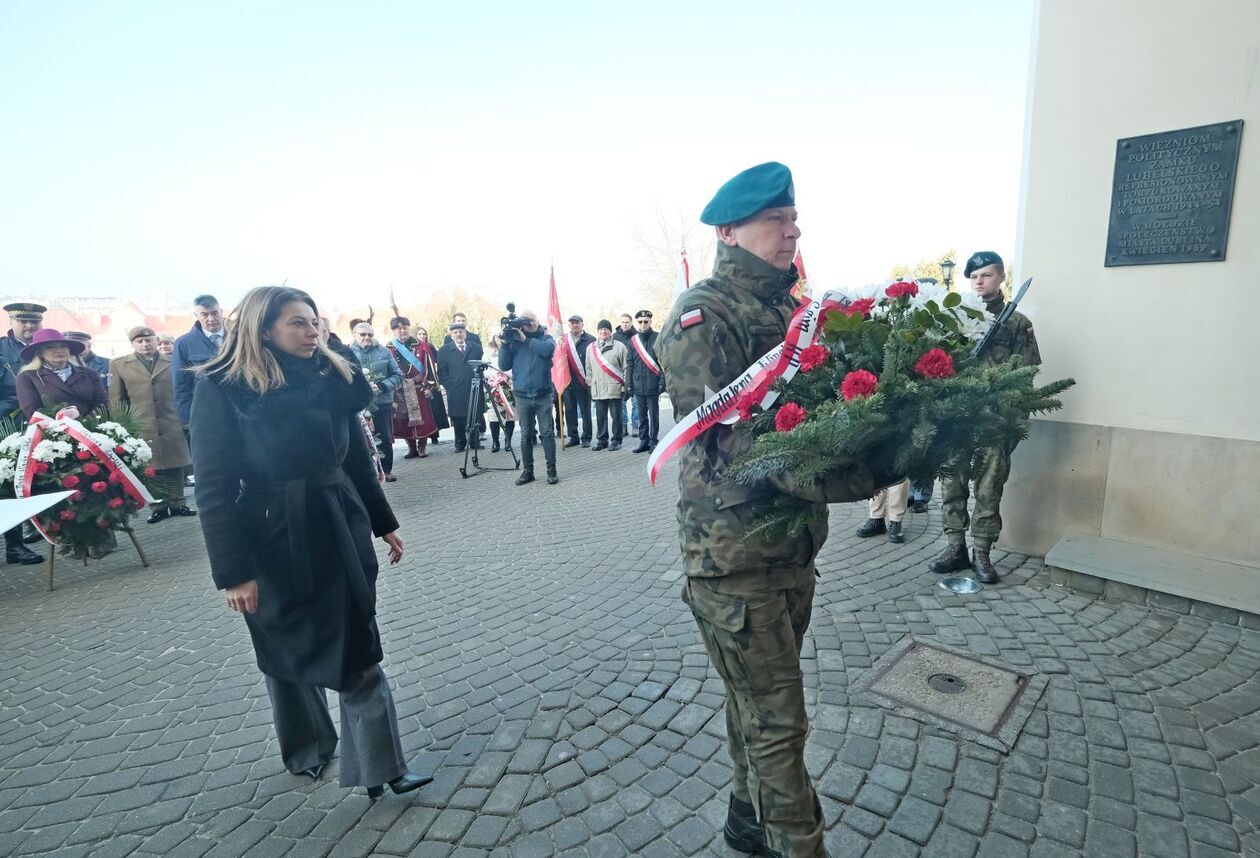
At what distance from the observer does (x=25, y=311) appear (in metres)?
6.74

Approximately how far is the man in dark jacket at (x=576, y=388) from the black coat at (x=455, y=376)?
1.80 metres

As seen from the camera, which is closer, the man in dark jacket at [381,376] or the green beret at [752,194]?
the green beret at [752,194]

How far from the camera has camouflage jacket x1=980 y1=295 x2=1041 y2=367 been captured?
4.15 metres

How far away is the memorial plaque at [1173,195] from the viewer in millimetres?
3725

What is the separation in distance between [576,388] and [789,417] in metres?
9.69

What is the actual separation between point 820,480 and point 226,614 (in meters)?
4.93

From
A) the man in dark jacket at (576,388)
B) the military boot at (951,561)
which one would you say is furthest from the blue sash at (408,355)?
the military boot at (951,561)

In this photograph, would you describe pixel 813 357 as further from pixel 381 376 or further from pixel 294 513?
pixel 381 376

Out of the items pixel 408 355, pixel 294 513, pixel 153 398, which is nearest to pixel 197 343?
pixel 153 398

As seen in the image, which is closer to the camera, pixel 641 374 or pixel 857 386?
pixel 857 386

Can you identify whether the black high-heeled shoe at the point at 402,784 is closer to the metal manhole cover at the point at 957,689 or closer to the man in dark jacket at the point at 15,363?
the metal manhole cover at the point at 957,689

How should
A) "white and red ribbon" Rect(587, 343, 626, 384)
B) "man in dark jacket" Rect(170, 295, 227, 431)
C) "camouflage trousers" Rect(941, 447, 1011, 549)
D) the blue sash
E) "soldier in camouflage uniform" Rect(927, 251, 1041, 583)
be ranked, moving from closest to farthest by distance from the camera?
"soldier in camouflage uniform" Rect(927, 251, 1041, 583)
"camouflage trousers" Rect(941, 447, 1011, 549)
"man in dark jacket" Rect(170, 295, 227, 431)
"white and red ribbon" Rect(587, 343, 626, 384)
the blue sash

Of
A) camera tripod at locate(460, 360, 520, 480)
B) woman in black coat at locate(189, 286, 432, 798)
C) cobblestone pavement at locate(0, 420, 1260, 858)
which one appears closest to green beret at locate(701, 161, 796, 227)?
woman in black coat at locate(189, 286, 432, 798)

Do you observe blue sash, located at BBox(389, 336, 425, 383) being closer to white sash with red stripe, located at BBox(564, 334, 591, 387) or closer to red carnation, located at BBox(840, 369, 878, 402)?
white sash with red stripe, located at BBox(564, 334, 591, 387)
